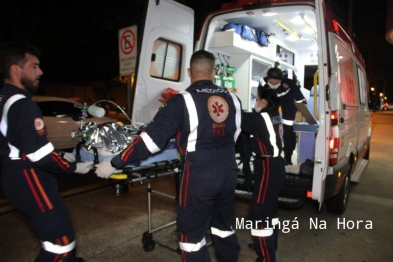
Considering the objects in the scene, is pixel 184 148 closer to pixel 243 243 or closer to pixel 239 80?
pixel 243 243

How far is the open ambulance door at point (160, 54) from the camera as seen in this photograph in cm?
411

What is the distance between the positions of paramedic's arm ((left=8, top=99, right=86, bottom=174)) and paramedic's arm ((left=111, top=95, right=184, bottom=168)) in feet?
1.53

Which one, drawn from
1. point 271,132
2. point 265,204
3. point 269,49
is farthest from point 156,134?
point 269,49

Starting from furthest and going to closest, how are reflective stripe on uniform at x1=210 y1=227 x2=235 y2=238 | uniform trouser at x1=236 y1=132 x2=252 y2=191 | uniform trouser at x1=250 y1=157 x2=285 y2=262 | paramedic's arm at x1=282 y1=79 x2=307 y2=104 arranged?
paramedic's arm at x1=282 y1=79 x2=307 y2=104
uniform trouser at x1=236 y1=132 x2=252 y2=191
uniform trouser at x1=250 y1=157 x2=285 y2=262
reflective stripe on uniform at x1=210 y1=227 x2=235 y2=238

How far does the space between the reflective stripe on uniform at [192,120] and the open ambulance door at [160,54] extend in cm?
181

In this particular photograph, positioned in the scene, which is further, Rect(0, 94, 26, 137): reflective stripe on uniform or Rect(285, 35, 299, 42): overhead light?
Rect(285, 35, 299, 42): overhead light

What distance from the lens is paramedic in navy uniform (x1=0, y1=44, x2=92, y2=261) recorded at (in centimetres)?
217

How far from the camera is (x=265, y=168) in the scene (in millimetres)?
3166

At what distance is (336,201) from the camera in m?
4.58

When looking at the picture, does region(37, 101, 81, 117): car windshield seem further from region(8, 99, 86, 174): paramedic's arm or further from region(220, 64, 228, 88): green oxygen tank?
region(8, 99, 86, 174): paramedic's arm

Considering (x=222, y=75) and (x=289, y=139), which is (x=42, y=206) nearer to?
(x=289, y=139)

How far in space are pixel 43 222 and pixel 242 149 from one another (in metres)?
2.06

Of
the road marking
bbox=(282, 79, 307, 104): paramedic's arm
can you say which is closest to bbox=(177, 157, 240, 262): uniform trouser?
bbox=(282, 79, 307, 104): paramedic's arm

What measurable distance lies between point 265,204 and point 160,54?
2427 millimetres
